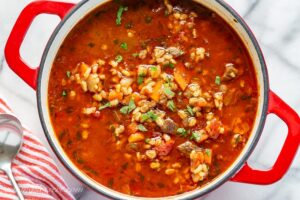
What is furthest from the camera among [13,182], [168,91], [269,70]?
[269,70]

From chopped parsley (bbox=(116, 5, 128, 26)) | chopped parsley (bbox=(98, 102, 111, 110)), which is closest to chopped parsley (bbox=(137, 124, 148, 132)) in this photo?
chopped parsley (bbox=(98, 102, 111, 110))

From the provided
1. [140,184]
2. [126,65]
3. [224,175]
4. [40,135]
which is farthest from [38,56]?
[224,175]

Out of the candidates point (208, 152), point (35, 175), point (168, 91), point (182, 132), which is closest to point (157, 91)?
point (168, 91)

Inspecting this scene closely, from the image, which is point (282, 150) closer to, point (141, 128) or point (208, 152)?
point (208, 152)

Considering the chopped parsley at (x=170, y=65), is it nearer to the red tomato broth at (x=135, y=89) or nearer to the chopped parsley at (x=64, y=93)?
the red tomato broth at (x=135, y=89)

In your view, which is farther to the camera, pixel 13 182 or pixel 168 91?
pixel 13 182

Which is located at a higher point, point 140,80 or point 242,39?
point 242,39

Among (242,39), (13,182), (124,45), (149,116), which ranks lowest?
(13,182)

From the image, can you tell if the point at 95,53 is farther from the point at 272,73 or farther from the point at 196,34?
the point at 272,73
